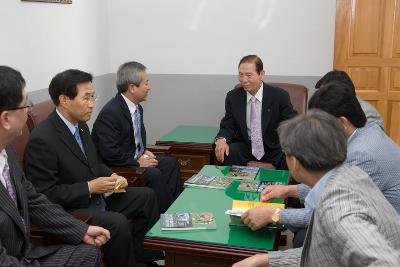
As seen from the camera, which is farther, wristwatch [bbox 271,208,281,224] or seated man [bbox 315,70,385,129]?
seated man [bbox 315,70,385,129]

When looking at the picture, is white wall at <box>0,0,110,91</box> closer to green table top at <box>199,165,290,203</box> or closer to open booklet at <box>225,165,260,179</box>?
green table top at <box>199,165,290,203</box>

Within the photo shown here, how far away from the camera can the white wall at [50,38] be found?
2900 millimetres

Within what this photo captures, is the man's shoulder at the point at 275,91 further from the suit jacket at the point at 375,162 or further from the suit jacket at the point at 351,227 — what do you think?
the suit jacket at the point at 351,227

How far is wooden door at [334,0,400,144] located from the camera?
375 cm

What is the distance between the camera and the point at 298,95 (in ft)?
12.8

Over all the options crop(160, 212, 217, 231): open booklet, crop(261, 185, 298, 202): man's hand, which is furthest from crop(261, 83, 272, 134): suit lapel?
crop(160, 212, 217, 231): open booklet

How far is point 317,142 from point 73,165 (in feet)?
4.92

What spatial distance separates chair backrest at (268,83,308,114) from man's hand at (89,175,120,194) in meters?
1.95

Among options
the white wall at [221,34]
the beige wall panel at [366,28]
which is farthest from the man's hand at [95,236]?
the beige wall panel at [366,28]

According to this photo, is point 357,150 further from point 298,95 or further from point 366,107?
point 298,95

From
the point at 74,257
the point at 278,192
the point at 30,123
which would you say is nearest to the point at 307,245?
the point at 278,192

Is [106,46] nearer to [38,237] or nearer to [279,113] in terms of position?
[279,113]

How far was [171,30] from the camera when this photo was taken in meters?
4.41

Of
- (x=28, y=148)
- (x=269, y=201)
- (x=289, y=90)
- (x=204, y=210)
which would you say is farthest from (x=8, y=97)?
(x=289, y=90)
